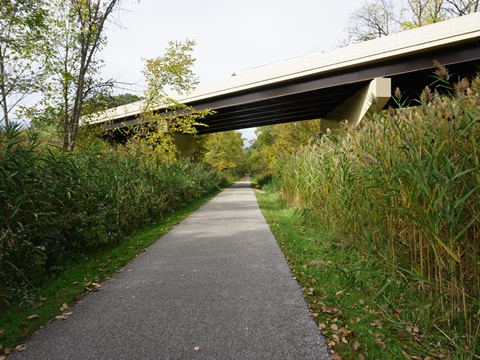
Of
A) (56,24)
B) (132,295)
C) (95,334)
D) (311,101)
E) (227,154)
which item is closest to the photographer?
(95,334)

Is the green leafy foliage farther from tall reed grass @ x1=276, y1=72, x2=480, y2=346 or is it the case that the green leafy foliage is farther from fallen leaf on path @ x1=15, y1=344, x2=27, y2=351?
fallen leaf on path @ x1=15, y1=344, x2=27, y2=351

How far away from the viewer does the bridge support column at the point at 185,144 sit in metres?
23.4

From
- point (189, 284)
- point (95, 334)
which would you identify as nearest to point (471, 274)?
point (189, 284)

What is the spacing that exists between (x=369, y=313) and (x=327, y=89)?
49.3ft

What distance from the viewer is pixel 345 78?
14883 millimetres

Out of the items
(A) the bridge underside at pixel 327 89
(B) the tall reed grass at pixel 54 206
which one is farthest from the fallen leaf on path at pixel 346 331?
(A) the bridge underside at pixel 327 89

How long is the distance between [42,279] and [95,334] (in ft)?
6.09

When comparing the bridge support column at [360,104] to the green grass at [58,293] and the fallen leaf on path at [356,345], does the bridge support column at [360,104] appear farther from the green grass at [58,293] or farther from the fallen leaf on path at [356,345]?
the green grass at [58,293]

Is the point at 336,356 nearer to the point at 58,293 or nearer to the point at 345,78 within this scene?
the point at 58,293

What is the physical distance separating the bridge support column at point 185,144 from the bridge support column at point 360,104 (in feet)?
37.8

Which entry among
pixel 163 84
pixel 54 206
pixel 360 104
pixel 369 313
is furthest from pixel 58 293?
pixel 360 104

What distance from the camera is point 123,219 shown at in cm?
641

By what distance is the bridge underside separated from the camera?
12.4m

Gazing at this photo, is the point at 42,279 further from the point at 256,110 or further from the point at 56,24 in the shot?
the point at 256,110
